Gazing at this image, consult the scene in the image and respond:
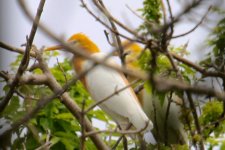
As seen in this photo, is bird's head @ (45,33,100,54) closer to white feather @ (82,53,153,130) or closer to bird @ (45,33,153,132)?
bird @ (45,33,153,132)

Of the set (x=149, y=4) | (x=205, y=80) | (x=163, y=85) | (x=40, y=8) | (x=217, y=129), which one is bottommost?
(x=163, y=85)

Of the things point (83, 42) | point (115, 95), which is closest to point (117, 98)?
point (115, 95)

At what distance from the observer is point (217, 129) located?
6.57 ft

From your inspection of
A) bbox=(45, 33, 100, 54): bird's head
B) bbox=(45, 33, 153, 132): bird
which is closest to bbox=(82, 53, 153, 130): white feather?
bbox=(45, 33, 153, 132): bird

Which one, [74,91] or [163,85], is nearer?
[163,85]

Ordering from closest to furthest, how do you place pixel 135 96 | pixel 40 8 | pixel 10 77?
pixel 40 8
pixel 10 77
pixel 135 96

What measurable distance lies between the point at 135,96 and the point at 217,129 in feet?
2.27

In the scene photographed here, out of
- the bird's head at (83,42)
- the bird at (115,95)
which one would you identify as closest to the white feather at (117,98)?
the bird at (115,95)

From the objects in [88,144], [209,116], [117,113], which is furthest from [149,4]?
[117,113]

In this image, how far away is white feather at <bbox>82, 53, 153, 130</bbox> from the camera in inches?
98.3

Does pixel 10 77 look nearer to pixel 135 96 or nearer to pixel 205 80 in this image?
pixel 205 80

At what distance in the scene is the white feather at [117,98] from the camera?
250cm

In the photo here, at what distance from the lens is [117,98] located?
275cm

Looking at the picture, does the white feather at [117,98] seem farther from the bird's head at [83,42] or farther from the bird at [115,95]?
the bird's head at [83,42]
